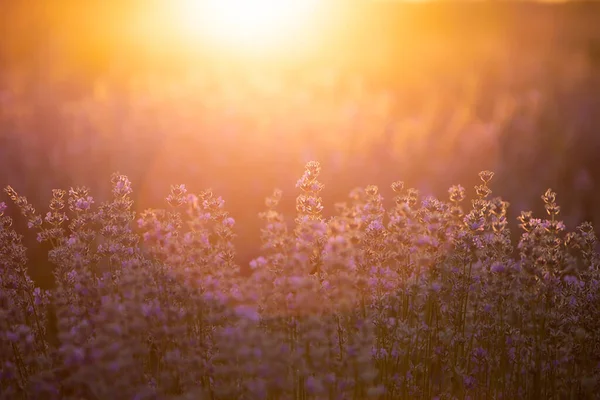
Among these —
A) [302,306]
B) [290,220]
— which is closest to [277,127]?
[290,220]

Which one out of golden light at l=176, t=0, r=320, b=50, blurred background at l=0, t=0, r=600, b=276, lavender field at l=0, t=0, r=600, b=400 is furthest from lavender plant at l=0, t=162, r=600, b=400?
golden light at l=176, t=0, r=320, b=50

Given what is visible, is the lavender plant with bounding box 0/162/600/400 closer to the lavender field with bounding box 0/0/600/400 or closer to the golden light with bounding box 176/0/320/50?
the lavender field with bounding box 0/0/600/400

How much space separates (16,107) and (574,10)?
28256mm

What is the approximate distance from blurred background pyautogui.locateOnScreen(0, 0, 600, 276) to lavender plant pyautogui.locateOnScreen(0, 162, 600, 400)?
3.88 meters

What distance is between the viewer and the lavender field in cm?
300

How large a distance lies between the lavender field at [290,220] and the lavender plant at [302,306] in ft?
0.05

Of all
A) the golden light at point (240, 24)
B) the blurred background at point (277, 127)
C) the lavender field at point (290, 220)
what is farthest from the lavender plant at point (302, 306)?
the golden light at point (240, 24)

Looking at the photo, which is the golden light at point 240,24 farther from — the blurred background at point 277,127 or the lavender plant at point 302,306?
the lavender plant at point 302,306

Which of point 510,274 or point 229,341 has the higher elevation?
point 510,274

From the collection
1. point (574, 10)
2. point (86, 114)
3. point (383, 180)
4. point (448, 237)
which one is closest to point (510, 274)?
point (448, 237)

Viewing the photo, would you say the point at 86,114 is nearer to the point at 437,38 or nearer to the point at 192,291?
the point at 192,291

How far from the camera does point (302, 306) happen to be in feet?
9.48

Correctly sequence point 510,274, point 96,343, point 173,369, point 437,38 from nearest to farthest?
point 96,343, point 173,369, point 510,274, point 437,38

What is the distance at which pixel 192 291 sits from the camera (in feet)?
10.0
